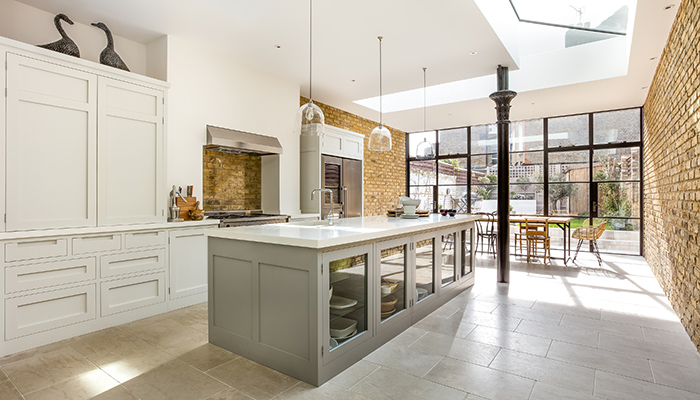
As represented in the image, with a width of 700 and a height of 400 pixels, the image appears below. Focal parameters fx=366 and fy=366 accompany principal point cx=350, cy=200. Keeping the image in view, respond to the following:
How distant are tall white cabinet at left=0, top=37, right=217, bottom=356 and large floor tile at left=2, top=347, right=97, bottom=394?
0.31 metres

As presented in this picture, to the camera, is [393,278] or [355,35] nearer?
[393,278]

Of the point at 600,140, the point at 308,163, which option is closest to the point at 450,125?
the point at 600,140

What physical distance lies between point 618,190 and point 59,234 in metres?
9.12

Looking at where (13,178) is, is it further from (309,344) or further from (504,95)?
(504,95)

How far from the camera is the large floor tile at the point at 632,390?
219cm

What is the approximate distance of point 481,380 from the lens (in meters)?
2.39

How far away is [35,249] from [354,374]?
107 inches

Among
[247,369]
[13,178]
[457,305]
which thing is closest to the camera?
[247,369]

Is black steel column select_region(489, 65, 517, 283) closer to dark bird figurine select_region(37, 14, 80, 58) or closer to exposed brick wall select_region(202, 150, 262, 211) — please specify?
exposed brick wall select_region(202, 150, 262, 211)

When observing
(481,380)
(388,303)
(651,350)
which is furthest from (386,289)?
(651,350)

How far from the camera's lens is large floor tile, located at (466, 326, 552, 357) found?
2906 mm

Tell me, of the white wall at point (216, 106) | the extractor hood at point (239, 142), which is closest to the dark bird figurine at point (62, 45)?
the white wall at point (216, 106)

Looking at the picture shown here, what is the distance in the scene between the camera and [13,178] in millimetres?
2879

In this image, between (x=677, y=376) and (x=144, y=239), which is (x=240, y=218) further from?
(x=677, y=376)
